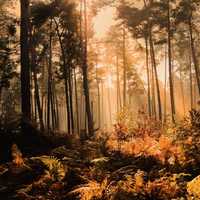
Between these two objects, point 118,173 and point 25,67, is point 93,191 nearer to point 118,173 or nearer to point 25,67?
point 118,173

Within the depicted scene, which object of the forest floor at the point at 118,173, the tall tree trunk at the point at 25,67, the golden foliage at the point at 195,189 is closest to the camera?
the golden foliage at the point at 195,189

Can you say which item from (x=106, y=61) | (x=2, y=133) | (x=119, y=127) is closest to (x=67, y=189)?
(x=119, y=127)

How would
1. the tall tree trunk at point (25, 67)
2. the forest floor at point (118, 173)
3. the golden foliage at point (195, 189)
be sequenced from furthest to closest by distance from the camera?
the tall tree trunk at point (25, 67) → the forest floor at point (118, 173) → the golden foliage at point (195, 189)

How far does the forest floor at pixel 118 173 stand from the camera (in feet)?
27.4

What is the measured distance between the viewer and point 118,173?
9906mm

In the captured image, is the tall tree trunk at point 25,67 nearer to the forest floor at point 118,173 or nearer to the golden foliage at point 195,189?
the forest floor at point 118,173

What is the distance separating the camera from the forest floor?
8.35 metres

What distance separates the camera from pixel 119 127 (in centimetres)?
1395

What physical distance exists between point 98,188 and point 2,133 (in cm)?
819

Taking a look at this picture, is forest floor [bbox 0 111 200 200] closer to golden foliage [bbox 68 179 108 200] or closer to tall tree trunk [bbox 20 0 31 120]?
golden foliage [bbox 68 179 108 200]

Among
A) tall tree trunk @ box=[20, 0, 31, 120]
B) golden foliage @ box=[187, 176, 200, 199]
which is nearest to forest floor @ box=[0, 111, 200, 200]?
golden foliage @ box=[187, 176, 200, 199]

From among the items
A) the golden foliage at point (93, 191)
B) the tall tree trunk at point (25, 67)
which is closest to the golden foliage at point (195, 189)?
the golden foliage at point (93, 191)

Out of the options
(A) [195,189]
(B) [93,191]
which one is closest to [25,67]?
(B) [93,191]

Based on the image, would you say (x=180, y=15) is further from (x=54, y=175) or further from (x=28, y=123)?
(x=54, y=175)
